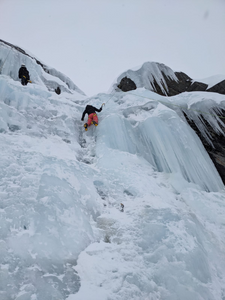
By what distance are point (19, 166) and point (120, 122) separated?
2893mm

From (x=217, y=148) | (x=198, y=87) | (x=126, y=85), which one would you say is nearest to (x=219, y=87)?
(x=198, y=87)

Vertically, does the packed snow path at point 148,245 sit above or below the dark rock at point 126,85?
below

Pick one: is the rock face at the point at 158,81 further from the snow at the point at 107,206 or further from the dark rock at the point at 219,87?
the snow at the point at 107,206

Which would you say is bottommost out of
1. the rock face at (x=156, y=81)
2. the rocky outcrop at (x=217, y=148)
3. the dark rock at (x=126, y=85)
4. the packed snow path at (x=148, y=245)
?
the packed snow path at (x=148, y=245)

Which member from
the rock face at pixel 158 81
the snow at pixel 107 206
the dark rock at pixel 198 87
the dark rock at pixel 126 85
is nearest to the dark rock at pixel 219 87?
the rock face at pixel 158 81

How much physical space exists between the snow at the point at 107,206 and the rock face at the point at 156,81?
352 cm

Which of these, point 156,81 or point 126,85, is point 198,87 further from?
point 126,85

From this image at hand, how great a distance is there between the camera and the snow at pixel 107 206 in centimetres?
193

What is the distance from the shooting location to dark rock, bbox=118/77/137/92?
905 cm

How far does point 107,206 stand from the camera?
10.4 feet

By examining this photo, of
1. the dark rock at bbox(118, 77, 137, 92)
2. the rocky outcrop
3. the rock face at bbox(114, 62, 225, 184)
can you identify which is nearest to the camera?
the rocky outcrop

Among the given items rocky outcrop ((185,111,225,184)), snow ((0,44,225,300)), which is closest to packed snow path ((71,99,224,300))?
snow ((0,44,225,300))

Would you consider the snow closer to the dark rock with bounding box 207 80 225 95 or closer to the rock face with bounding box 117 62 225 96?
the dark rock with bounding box 207 80 225 95

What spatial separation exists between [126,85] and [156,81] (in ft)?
4.76
